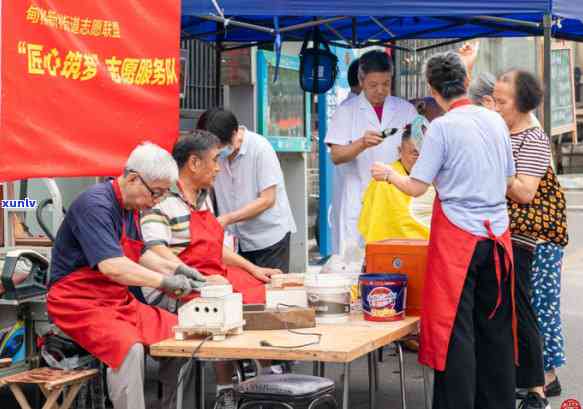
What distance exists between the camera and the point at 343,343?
171 inches

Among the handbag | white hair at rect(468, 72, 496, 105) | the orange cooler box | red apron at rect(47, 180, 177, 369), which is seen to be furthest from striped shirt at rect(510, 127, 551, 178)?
red apron at rect(47, 180, 177, 369)

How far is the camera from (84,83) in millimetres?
5262

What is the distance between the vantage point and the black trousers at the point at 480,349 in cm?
503

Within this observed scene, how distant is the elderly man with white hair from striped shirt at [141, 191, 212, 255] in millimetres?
199

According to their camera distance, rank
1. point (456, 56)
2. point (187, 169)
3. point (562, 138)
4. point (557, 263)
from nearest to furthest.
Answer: point (456, 56), point (187, 169), point (557, 263), point (562, 138)

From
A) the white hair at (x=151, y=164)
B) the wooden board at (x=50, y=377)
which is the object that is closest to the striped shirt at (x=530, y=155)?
the white hair at (x=151, y=164)

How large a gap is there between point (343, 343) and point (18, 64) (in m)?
1.97

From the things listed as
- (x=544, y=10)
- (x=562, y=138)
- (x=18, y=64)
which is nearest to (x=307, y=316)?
(x=18, y=64)

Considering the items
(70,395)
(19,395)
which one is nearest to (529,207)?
(70,395)

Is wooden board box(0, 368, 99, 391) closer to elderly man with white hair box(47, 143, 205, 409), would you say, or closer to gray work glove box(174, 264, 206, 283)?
elderly man with white hair box(47, 143, 205, 409)

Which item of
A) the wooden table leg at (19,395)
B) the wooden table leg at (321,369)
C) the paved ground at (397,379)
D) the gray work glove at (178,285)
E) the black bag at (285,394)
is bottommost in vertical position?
the paved ground at (397,379)

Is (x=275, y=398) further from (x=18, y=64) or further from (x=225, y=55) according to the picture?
(x=225, y=55)

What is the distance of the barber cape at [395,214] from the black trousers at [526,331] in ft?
2.44

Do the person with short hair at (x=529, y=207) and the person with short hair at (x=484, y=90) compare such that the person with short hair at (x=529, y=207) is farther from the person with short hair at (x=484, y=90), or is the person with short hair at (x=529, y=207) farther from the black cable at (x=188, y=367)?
the black cable at (x=188, y=367)
